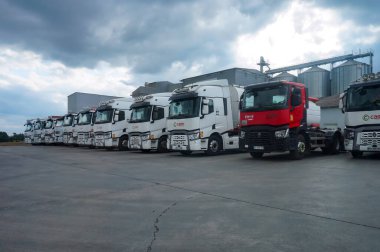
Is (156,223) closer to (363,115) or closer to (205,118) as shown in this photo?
(363,115)

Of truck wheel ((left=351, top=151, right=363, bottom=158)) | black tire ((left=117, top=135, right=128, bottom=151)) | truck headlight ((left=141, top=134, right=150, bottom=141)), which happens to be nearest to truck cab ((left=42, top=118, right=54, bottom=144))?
black tire ((left=117, top=135, right=128, bottom=151))

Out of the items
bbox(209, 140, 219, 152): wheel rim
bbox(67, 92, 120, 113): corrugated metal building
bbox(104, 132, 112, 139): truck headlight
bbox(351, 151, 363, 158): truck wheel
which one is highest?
bbox(67, 92, 120, 113): corrugated metal building

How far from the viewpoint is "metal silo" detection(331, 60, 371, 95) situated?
23212 millimetres

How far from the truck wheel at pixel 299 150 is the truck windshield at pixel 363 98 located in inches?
79.4

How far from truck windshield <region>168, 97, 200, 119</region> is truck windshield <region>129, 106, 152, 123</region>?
7.87 ft

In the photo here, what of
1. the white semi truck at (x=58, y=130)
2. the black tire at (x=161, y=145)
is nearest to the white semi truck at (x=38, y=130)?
the white semi truck at (x=58, y=130)

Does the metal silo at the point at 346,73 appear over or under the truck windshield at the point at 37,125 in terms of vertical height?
over

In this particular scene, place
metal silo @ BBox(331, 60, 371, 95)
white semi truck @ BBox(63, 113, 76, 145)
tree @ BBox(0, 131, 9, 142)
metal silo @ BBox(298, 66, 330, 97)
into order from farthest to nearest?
tree @ BBox(0, 131, 9, 142) → white semi truck @ BBox(63, 113, 76, 145) → metal silo @ BBox(298, 66, 330, 97) → metal silo @ BBox(331, 60, 371, 95)

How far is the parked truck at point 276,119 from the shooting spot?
40.4 ft

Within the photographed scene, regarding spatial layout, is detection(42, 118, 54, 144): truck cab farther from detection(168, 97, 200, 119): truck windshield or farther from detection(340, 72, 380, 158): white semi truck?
detection(340, 72, 380, 158): white semi truck

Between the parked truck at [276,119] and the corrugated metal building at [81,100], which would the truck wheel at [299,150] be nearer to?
the parked truck at [276,119]

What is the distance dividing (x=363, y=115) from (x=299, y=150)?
100 inches

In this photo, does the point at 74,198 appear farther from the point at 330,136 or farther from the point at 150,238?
the point at 330,136

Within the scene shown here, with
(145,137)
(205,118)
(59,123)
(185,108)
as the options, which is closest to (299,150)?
(205,118)
